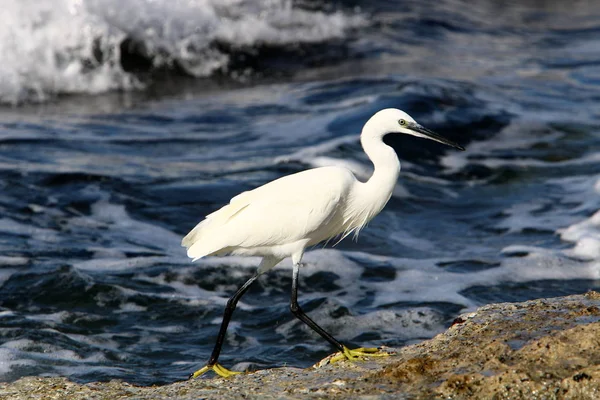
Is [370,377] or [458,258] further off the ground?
[370,377]

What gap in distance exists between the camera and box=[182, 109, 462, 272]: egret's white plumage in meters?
4.44

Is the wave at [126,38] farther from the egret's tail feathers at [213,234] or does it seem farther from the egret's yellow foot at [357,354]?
the egret's yellow foot at [357,354]

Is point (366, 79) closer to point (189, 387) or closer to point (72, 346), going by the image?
point (72, 346)

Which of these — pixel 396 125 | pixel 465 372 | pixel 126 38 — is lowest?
pixel 465 372

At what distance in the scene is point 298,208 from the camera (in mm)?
4441

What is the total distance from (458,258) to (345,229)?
2565mm

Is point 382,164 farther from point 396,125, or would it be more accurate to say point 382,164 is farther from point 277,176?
point 277,176

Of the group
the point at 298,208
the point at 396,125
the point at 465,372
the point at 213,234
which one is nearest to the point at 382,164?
the point at 396,125

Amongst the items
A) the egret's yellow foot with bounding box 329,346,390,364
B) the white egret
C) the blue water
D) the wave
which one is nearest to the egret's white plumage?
the white egret

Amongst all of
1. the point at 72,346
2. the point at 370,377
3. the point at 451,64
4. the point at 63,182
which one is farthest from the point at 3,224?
the point at 451,64

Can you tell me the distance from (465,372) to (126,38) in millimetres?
10698

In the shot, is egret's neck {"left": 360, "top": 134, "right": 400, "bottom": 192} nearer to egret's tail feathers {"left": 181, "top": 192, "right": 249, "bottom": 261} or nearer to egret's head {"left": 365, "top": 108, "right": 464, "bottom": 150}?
egret's head {"left": 365, "top": 108, "right": 464, "bottom": 150}

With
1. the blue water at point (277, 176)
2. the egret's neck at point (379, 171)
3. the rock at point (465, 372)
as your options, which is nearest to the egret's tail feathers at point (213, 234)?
the egret's neck at point (379, 171)

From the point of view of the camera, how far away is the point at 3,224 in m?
7.51
